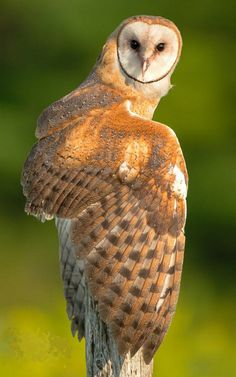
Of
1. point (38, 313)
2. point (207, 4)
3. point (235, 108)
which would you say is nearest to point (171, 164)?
point (38, 313)

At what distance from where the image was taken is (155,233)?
4379mm

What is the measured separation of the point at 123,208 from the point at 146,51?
2.71ft

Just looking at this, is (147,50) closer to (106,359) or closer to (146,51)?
(146,51)

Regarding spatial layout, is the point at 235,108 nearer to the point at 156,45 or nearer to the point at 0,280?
the point at 0,280

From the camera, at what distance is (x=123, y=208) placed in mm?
4402

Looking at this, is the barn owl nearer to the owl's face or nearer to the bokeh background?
the owl's face

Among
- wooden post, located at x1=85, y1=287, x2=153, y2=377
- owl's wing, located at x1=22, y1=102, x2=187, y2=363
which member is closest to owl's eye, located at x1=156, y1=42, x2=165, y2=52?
owl's wing, located at x1=22, y1=102, x2=187, y2=363

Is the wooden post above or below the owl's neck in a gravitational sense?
below

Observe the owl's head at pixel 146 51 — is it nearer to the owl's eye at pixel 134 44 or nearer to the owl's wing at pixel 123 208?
the owl's eye at pixel 134 44

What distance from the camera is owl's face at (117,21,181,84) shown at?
4.94 meters

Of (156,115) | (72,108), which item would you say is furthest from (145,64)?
(156,115)

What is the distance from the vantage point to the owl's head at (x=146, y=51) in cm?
494

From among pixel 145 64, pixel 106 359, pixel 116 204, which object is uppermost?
pixel 145 64

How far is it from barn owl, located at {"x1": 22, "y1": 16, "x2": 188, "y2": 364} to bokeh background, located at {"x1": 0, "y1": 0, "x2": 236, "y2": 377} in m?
4.35
